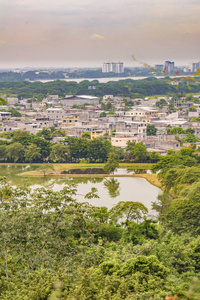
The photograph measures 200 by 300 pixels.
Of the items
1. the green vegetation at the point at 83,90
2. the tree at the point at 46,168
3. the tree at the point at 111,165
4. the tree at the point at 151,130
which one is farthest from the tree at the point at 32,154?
the green vegetation at the point at 83,90

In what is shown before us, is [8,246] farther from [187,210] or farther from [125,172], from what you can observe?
[125,172]

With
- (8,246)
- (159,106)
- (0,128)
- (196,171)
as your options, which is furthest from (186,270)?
(159,106)

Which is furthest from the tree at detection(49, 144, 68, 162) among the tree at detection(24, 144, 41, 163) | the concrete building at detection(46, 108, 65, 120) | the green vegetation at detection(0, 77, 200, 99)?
the green vegetation at detection(0, 77, 200, 99)

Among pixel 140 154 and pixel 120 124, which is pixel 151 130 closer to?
pixel 120 124

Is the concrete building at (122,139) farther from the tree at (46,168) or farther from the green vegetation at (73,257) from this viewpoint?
the green vegetation at (73,257)

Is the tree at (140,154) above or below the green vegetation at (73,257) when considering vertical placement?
below

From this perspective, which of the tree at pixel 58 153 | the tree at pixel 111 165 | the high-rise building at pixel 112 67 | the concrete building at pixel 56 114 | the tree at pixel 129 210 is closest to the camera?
the tree at pixel 129 210
